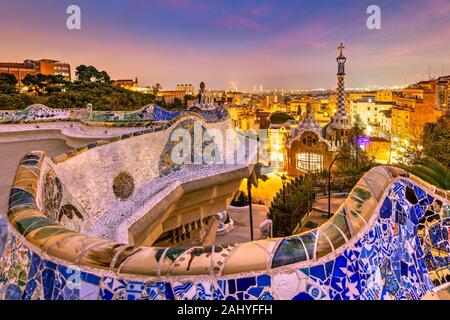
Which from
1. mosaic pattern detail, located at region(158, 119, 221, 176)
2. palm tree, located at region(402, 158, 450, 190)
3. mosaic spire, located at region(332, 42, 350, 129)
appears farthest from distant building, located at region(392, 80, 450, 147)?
mosaic pattern detail, located at region(158, 119, 221, 176)

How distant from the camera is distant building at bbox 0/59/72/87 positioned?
66312mm

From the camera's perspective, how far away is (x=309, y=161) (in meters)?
27.3

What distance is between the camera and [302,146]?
89.5 ft

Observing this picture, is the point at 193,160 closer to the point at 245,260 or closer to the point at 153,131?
the point at 153,131

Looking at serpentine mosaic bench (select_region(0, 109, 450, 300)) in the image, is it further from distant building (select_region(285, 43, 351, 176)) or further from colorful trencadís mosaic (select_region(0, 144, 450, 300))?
distant building (select_region(285, 43, 351, 176))

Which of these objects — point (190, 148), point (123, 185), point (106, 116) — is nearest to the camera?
point (123, 185)

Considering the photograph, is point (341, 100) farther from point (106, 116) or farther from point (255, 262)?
point (255, 262)

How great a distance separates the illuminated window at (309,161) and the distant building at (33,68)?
51.8 m

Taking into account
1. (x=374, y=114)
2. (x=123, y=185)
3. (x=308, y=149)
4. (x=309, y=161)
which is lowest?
(x=309, y=161)

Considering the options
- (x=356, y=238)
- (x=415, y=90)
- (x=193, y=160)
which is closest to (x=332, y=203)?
(x=193, y=160)

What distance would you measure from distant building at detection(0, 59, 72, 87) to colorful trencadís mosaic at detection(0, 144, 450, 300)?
69344 millimetres

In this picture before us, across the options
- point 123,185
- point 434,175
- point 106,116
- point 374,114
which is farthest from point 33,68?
point 434,175

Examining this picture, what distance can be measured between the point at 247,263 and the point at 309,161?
87.1 feet
